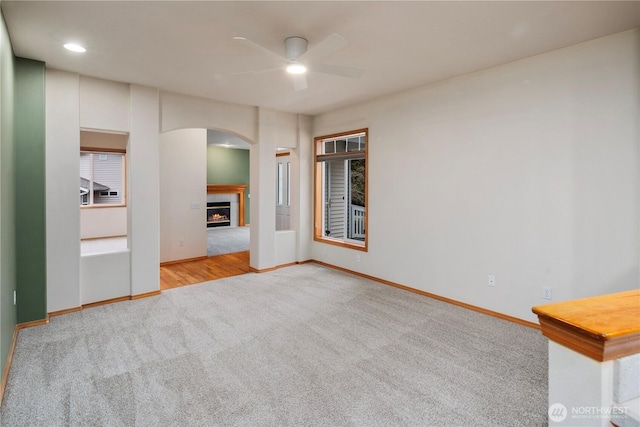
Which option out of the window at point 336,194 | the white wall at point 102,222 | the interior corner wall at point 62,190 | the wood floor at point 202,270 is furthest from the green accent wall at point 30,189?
the white wall at point 102,222

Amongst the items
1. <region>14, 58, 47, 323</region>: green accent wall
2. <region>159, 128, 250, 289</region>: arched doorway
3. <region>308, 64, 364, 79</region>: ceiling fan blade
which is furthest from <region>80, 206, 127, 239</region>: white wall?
<region>308, 64, 364, 79</region>: ceiling fan blade

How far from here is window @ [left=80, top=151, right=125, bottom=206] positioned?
7.91 meters

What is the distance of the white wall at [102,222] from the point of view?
7562 millimetres

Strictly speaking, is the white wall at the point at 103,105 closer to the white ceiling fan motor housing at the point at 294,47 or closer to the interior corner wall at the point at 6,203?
the interior corner wall at the point at 6,203

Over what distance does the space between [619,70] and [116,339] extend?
501 cm

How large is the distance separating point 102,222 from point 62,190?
4.69 m

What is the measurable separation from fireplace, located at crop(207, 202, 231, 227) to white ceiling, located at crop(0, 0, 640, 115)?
6.97 m

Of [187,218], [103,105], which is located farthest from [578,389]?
[187,218]

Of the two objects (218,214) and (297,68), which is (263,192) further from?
(218,214)

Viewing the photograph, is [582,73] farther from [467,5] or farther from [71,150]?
[71,150]

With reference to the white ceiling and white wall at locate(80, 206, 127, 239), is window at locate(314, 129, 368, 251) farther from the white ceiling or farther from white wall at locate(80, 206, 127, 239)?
white wall at locate(80, 206, 127, 239)

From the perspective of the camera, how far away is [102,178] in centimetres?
813

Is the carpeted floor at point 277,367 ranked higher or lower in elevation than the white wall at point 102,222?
lower

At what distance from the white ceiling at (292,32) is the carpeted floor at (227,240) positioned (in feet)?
13.9
